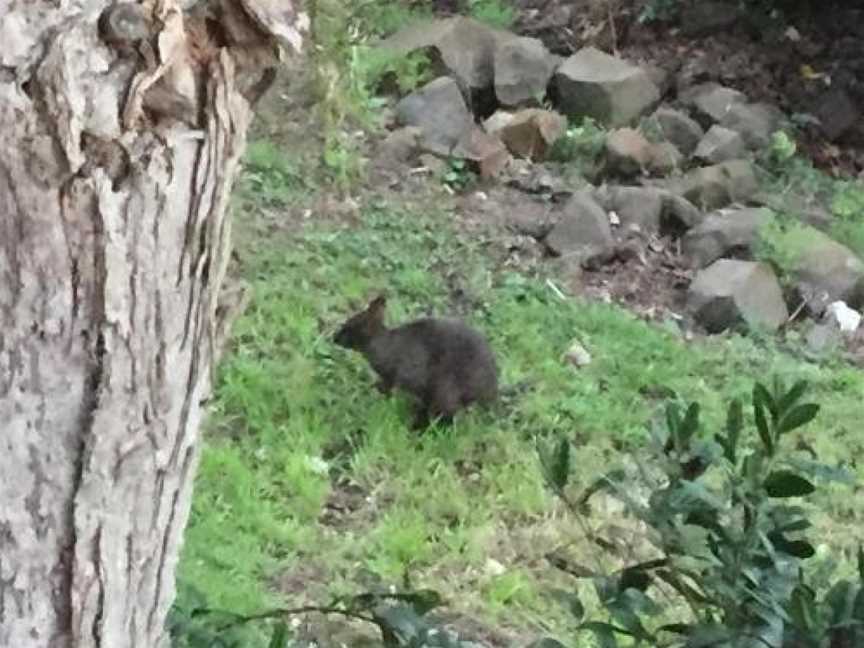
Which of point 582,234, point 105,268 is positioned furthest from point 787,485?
point 582,234

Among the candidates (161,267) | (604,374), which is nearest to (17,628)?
(161,267)

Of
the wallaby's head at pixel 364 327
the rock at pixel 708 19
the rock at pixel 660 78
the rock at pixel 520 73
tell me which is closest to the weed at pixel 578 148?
the rock at pixel 520 73

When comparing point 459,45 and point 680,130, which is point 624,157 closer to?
point 680,130

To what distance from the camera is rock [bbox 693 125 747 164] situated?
A: 670 cm

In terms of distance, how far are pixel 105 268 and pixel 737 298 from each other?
4356mm

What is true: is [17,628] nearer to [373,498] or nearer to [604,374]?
[373,498]

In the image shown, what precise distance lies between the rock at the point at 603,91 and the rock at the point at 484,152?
560mm

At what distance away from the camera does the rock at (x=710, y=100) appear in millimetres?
7047

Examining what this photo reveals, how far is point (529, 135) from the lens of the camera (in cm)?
658

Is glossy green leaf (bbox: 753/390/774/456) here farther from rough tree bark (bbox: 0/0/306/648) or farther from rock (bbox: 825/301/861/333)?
rock (bbox: 825/301/861/333)

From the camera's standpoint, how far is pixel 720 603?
1.62 metres

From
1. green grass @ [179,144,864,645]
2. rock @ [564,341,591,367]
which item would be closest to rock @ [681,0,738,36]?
green grass @ [179,144,864,645]

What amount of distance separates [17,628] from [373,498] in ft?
9.35

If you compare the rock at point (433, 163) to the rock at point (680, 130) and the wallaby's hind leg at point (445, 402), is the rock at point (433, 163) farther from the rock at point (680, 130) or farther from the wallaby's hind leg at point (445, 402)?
the wallaby's hind leg at point (445, 402)
